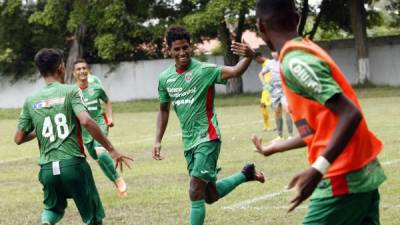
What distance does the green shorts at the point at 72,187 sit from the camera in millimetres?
7883

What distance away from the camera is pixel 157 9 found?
157 ft

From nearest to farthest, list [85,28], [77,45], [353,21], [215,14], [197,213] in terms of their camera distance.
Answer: [197,213] < [215,14] < [353,21] < [85,28] < [77,45]

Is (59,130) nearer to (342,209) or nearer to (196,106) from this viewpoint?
(196,106)

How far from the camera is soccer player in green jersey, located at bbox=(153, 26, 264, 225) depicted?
8844 mm

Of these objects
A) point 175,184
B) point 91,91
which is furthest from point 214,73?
point 91,91

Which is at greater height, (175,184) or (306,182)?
(306,182)

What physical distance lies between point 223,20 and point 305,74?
38.4 metres

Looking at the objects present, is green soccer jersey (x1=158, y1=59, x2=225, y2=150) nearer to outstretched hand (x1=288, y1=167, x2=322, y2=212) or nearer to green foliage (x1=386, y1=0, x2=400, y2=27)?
outstretched hand (x1=288, y1=167, x2=322, y2=212)

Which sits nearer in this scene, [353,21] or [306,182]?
[306,182]

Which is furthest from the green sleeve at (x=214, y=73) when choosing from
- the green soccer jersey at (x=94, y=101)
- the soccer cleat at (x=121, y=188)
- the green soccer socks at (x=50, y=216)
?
the green soccer jersey at (x=94, y=101)

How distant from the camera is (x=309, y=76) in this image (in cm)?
466

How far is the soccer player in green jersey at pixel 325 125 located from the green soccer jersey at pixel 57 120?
317 cm

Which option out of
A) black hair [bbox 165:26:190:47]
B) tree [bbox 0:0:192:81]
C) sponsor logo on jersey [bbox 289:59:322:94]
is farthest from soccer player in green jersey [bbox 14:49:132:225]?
tree [bbox 0:0:192:81]

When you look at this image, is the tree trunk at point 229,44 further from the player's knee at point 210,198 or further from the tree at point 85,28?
the player's knee at point 210,198
